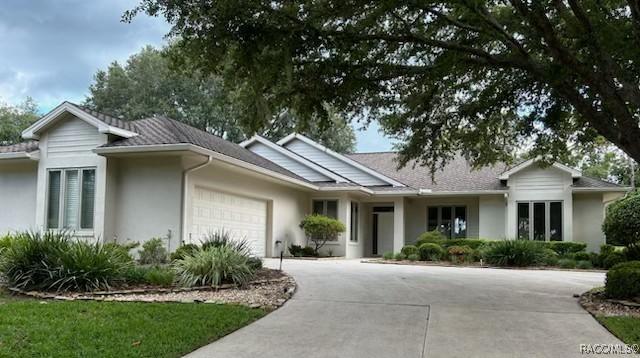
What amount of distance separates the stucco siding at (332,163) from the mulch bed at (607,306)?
16164 millimetres

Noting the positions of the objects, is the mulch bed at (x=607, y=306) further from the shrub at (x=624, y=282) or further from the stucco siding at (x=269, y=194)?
the stucco siding at (x=269, y=194)

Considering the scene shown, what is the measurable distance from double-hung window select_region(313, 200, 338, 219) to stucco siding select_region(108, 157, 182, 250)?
33.3 feet

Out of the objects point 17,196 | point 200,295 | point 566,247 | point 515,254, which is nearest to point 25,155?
point 17,196

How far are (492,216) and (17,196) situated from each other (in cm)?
1895

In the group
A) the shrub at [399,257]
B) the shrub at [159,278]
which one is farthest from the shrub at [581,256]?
the shrub at [159,278]

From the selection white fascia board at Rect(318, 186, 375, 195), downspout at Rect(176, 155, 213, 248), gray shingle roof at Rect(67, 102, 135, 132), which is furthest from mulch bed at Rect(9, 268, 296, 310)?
white fascia board at Rect(318, 186, 375, 195)

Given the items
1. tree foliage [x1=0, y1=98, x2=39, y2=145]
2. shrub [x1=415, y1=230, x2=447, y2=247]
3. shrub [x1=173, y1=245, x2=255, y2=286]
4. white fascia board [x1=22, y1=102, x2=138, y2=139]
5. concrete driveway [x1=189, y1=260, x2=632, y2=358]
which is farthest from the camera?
tree foliage [x1=0, y1=98, x2=39, y2=145]

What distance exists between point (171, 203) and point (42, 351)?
1014 cm

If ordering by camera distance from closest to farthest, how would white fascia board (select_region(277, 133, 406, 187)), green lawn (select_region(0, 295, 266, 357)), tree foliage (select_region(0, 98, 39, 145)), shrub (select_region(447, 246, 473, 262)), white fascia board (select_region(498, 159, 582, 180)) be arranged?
green lawn (select_region(0, 295, 266, 357)), shrub (select_region(447, 246, 473, 262)), white fascia board (select_region(498, 159, 582, 180)), white fascia board (select_region(277, 133, 406, 187)), tree foliage (select_region(0, 98, 39, 145))

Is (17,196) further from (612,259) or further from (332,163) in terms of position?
(612,259)

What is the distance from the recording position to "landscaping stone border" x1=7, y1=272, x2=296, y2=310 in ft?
31.4

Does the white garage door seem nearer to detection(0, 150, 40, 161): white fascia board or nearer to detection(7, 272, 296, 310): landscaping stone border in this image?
detection(0, 150, 40, 161): white fascia board

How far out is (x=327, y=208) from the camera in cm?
2553

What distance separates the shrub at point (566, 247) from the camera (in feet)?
74.2
